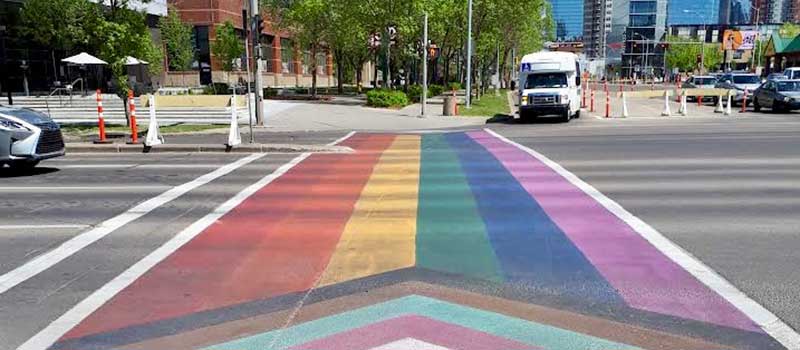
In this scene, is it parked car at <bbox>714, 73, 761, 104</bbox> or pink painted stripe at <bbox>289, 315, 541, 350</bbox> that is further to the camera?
parked car at <bbox>714, 73, 761, 104</bbox>

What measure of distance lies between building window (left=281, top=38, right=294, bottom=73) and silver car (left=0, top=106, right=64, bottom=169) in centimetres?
5604

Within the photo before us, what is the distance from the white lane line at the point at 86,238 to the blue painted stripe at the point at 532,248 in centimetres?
421

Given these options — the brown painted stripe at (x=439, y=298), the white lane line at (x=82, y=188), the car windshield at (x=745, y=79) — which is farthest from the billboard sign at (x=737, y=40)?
the brown painted stripe at (x=439, y=298)

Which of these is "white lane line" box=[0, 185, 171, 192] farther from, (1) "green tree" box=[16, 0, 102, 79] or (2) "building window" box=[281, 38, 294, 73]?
(2) "building window" box=[281, 38, 294, 73]

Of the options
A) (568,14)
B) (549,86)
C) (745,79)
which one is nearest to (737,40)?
(745,79)

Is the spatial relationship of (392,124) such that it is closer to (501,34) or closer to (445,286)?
(445,286)

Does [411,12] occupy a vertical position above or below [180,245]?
above

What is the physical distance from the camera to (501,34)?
46.7 m

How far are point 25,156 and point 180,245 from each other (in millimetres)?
6089

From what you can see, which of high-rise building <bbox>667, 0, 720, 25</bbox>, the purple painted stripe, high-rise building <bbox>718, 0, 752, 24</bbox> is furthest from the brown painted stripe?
high-rise building <bbox>718, 0, 752, 24</bbox>

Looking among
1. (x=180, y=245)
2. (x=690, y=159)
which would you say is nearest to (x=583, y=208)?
(x=180, y=245)

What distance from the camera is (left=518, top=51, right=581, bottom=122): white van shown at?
24047 millimetres

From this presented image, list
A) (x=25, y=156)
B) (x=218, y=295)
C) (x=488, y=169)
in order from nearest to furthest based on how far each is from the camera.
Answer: (x=218, y=295), (x=25, y=156), (x=488, y=169)

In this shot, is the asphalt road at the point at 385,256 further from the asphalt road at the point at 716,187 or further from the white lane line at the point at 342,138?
the white lane line at the point at 342,138
